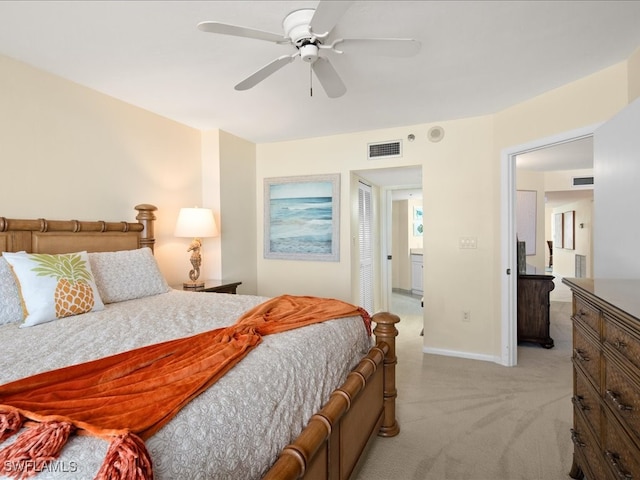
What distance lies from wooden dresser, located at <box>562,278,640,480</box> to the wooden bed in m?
0.94

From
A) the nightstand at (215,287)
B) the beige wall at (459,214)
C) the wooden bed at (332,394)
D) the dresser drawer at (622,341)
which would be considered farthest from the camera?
the beige wall at (459,214)

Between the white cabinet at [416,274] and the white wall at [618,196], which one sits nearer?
the white wall at [618,196]

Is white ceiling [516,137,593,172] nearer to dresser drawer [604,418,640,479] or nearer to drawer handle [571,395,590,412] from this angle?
drawer handle [571,395,590,412]

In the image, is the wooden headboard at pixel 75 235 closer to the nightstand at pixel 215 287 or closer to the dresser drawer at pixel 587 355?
the nightstand at pixel 215 287

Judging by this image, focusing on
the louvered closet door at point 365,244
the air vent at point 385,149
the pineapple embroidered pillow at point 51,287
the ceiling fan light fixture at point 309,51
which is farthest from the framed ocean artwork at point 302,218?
the pineapple embroidered pillow at point 51,287

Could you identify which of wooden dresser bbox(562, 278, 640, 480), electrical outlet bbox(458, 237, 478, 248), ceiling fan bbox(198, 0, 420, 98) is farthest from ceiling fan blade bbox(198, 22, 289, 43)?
electrical outlet bbox(458, 237, 478, 248)

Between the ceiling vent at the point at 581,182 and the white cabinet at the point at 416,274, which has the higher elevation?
the ceiling vent at the point at 581,182

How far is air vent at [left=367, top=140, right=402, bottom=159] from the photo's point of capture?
151 inches

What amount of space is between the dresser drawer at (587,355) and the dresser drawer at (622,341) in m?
0.14

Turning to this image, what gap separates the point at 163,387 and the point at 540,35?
2.62 m

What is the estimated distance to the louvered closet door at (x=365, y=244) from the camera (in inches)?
182

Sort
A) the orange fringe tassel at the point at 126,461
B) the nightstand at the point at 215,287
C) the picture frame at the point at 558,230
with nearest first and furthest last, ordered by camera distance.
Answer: the orange fringe tassel at the point at 126,461 → the nightstand at the point at 215,287 → the picture frame at the point at 558,230

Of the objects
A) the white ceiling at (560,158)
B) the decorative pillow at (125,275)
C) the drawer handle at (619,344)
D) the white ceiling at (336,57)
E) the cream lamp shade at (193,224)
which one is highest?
the white ceiling at (336,57)

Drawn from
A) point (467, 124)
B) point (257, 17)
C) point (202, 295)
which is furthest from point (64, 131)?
point (467, 124)
